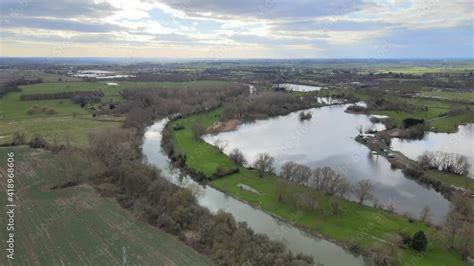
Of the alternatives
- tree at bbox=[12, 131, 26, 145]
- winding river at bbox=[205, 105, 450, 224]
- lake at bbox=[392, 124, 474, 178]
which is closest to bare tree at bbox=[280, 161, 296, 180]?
winding river at bbox=[205, 105, 450, 224]

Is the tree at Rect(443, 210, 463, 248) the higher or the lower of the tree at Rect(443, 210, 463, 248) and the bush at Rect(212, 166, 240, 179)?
the higher

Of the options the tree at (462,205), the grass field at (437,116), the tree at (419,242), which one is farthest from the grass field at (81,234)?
the grass field at (437,116)

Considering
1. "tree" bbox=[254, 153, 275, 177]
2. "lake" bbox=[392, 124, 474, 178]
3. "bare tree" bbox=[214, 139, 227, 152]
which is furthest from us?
"lake" bbox=[392, 124, 474, 178]

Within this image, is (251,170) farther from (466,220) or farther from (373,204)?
(466,220)

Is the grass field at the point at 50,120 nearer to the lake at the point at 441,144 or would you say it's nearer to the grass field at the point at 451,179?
the grass field at the point at 451,179

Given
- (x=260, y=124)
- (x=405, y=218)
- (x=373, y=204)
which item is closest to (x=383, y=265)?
(x=405, y=218)

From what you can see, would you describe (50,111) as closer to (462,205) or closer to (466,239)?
(462,205)

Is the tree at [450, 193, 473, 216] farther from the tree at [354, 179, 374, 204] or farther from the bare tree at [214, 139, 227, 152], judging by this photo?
the bare tree at [214, 139, 227, 152]
